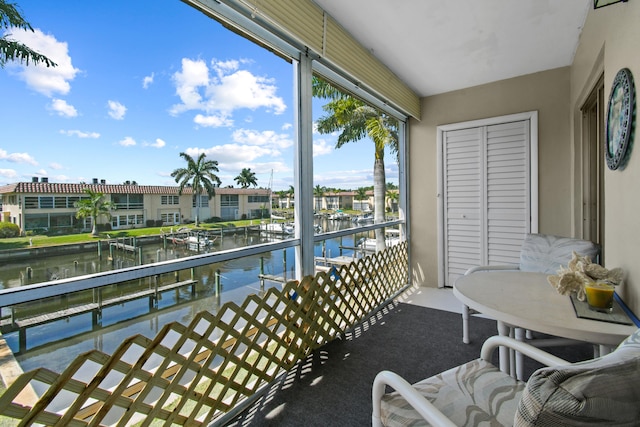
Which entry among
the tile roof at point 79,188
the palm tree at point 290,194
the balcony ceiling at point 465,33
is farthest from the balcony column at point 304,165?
the tile roof at point 79,188

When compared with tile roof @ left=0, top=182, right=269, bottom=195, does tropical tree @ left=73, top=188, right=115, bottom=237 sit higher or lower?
lower

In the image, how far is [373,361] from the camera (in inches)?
93.8

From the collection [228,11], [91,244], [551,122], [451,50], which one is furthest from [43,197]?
[551,122]

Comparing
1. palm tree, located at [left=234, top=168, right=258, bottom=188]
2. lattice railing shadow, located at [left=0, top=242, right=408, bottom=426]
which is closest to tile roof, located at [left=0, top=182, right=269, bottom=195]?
palm tree, located at [left=234, top=168, right=258, bottom=188]

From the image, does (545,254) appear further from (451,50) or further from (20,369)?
(20,369)

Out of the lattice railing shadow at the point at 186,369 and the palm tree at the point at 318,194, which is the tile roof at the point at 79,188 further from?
the palm tree at the point at 318,194

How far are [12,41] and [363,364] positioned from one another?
107 inches

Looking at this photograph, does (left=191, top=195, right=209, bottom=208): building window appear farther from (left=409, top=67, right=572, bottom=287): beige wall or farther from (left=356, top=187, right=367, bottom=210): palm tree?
(left=409, top=67, right=572, bottom=287): beige wall

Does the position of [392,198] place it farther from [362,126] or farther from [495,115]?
[495,115]

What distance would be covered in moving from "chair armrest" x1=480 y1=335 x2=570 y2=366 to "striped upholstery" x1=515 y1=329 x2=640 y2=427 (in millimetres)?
523

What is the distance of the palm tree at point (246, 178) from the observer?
85.1 inches

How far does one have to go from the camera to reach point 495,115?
152 inches

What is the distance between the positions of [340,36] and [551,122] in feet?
9.00

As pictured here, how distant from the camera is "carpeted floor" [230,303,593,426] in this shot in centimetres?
181
